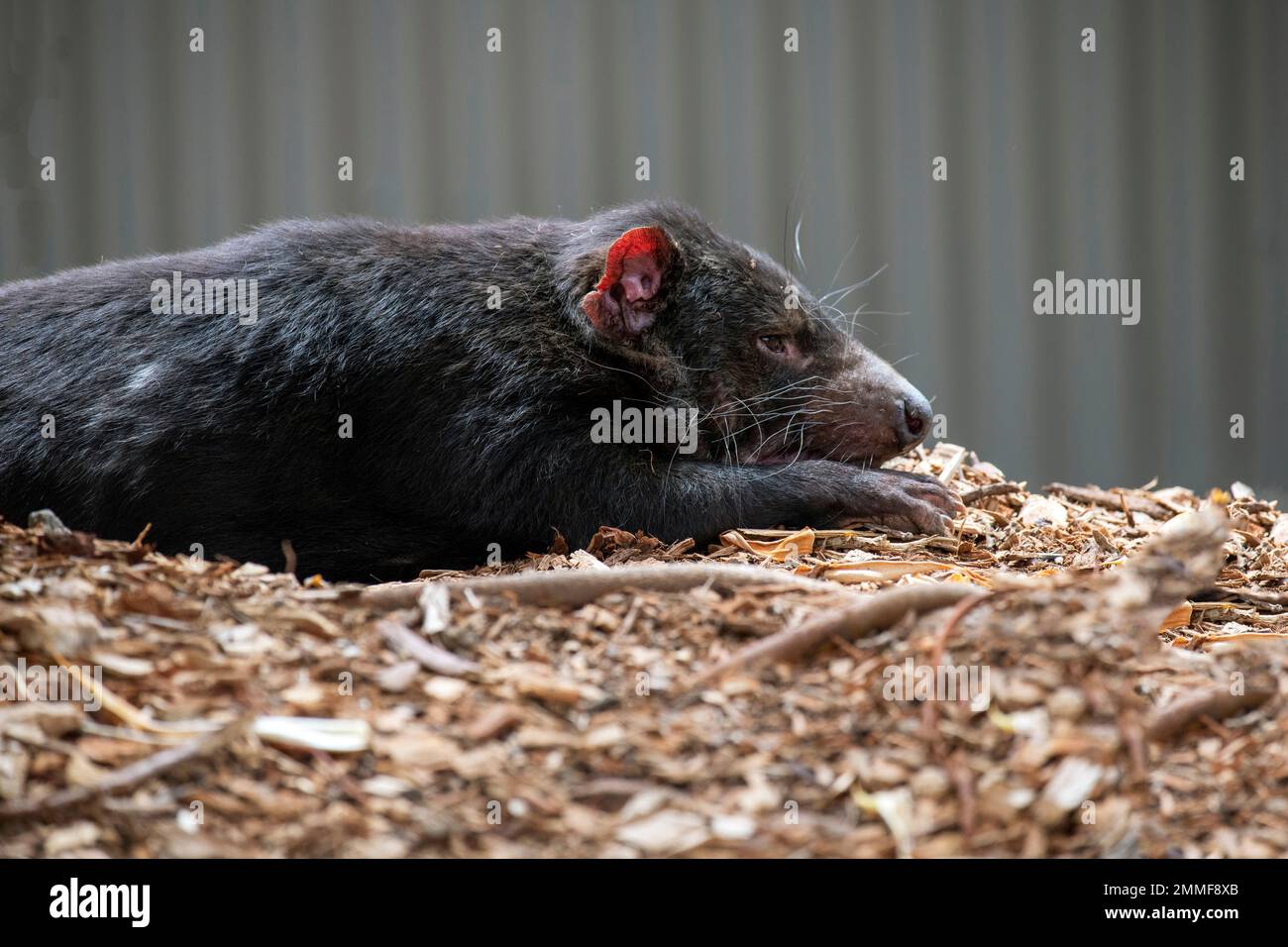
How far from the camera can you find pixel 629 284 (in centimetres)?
422

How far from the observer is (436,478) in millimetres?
3988

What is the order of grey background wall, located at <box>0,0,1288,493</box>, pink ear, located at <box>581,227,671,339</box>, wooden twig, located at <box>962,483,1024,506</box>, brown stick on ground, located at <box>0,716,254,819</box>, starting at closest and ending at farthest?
brown stick on ground, located at <box>0,716,254,819</box>, pink ear, located at <box>581,227,671,339</box>, wooden twig, located at <box>962,483,1024,506</box>, grey background wall, located at <box>0,0,1288,493</box>

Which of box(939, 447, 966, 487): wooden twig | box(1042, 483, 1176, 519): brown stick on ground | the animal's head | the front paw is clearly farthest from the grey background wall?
the front paw

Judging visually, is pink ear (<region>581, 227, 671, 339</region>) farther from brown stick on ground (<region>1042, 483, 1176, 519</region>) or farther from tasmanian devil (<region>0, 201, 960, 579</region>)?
brown stick on ground (<region>1042, 483, 1176, 519</region>)

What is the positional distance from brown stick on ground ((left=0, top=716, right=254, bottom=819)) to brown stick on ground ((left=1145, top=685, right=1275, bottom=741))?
5.39 ft

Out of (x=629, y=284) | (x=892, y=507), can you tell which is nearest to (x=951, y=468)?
(x=892, y=507)

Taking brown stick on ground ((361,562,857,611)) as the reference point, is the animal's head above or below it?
above

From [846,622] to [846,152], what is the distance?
513cm

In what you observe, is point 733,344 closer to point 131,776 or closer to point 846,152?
point 131,776

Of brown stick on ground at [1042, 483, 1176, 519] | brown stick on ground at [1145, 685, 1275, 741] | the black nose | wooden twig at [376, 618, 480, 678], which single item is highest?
the black nose

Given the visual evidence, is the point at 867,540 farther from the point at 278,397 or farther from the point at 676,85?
the point at 676,85

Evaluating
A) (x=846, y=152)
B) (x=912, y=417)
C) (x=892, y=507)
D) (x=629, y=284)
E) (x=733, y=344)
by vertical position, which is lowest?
(x=892, y=507)

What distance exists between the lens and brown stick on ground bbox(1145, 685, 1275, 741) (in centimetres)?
224

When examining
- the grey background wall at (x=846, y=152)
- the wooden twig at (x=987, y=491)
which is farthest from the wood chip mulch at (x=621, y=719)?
the grey background wall at (x=846, y=152)
